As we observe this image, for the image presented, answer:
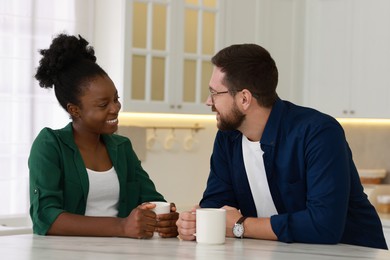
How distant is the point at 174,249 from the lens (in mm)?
2207

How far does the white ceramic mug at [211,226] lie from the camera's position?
2.29 meters

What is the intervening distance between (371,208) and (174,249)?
777mm

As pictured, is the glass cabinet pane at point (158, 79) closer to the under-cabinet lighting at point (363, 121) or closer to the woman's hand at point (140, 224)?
the under-cabinet lighting at point (363, 121)

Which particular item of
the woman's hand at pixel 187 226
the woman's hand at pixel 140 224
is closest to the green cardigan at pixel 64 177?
the woman's hand at pixel 140 224

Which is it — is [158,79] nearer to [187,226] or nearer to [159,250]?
[187,226]

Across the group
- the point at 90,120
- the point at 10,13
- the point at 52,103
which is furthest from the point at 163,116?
the point at 90,120

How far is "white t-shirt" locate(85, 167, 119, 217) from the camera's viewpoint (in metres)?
2.67

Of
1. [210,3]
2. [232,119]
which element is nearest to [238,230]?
[232,119]

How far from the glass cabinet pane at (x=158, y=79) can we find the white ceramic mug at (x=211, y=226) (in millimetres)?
2323

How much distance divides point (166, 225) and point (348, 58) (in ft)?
9.03

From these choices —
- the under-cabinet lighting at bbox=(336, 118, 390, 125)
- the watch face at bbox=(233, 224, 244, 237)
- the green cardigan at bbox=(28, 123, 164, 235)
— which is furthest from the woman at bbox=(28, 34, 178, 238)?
the under-cabinet lighting at bbox=(336, 118, 390, 125)

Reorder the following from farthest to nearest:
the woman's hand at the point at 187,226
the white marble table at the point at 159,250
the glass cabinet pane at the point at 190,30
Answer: the glass cabinet pane at the point at 190,30
the woman's hand at the point at 187,226
the white marble table at the point at 159,250

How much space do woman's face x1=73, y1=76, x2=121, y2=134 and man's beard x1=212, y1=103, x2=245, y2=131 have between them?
1.27 ft

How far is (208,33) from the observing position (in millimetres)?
4852
